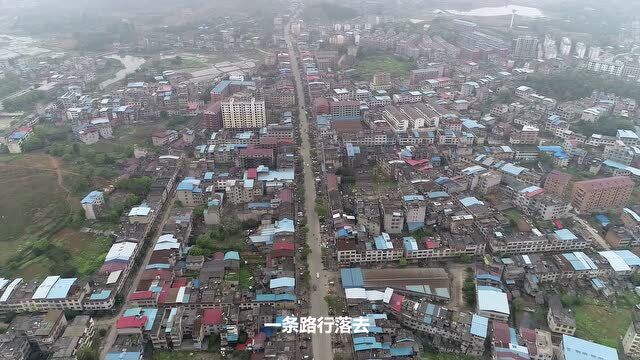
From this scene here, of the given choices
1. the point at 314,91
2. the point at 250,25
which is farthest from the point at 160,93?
the point at 250,25

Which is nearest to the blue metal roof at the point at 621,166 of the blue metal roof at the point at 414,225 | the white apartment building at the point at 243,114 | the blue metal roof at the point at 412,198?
the blue metal roof at the point at 412,198

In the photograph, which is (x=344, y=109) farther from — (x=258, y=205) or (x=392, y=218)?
(x=392, y=218)

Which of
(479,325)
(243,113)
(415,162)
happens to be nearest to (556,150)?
(415,162)

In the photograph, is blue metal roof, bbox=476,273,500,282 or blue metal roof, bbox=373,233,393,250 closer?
blue metal roof, bbox=476,273,500,282

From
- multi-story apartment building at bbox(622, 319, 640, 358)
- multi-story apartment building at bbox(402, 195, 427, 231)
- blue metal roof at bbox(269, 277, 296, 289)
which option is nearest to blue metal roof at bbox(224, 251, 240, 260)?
blue metal roof at bbox(269, 277, 296, 289)

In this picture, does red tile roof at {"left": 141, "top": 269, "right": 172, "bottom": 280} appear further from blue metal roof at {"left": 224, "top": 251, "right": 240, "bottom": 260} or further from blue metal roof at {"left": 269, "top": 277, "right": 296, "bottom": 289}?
blue metal roof at {"left": 269, "top": 277, "right": 296, "bottom": 289}

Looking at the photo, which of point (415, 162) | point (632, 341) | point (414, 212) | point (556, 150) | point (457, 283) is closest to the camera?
point (632, 341)
